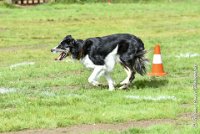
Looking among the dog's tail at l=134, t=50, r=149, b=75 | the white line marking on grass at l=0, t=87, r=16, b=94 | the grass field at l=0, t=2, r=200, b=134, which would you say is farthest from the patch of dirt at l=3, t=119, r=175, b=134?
the white line marking on grass at l=0, t=87, r=16, b=94

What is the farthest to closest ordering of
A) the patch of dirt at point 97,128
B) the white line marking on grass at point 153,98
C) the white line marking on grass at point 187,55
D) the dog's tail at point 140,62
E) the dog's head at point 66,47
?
the white line marking on grass at point 187,55
the dog's tail at point 140,62
the dog's head at point 66,47
the white line marking on grass at point 153,98
the patch of dirt at point 97,128

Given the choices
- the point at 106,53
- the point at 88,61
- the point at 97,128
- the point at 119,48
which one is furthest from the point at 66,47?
the point at 97,128

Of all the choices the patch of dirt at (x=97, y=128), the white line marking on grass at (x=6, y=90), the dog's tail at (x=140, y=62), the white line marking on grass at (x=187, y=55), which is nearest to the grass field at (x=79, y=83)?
the white line marking on grass at (x=187, y=55)

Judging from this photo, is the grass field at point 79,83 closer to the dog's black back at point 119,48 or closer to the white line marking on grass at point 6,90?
the white line marking on grass at point 6,90

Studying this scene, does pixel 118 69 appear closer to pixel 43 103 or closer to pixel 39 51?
pixel 43 103

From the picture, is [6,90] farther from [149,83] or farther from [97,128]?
[97,128]

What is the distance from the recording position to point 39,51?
24.5 m

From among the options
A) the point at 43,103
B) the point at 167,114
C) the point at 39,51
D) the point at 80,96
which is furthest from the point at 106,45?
the point at 39,51

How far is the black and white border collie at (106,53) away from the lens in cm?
1376

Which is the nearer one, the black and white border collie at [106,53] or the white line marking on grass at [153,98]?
the white line marking on grass at [153,98]

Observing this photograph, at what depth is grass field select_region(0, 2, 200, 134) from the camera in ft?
35.4

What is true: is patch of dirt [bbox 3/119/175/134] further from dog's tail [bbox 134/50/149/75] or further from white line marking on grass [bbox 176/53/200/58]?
white line marking on grass [bbox 176/53/200/58]

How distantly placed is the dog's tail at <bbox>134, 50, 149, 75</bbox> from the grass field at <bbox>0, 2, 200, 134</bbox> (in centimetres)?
46

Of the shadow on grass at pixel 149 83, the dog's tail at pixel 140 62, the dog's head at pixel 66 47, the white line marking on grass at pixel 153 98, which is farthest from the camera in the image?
the shadow on grass at pixel 149 83
